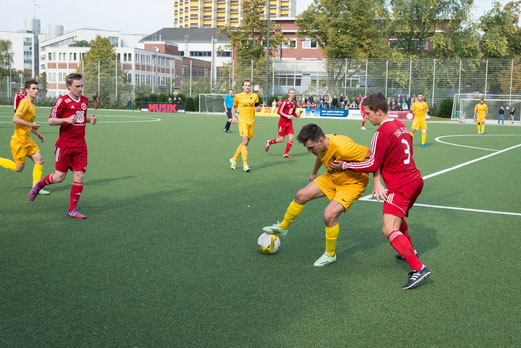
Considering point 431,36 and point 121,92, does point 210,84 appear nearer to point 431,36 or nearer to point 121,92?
point 121,92

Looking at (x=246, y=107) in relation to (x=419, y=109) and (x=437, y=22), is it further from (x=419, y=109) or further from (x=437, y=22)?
(x=437, y=22)

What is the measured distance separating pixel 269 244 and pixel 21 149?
5462 mm

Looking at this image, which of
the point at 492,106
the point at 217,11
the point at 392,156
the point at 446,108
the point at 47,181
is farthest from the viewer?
the point at 217,11

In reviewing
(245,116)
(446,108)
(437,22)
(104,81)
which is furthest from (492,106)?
(104,81)

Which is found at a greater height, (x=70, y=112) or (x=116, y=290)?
(x=70, y=112)

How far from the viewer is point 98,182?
1005cm

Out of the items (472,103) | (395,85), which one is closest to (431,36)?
A: (395,85)

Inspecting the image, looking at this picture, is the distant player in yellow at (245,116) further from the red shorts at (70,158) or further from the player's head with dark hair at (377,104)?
the player's head with dark hair at (377,104)

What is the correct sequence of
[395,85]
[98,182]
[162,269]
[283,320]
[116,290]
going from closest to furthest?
[283,320] < [116,290] < [162,269] < [98,182] < [395,85]

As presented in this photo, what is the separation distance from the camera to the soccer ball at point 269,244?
567 cm

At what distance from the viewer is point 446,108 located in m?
42.9

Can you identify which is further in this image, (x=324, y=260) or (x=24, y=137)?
(x=24, y=137)

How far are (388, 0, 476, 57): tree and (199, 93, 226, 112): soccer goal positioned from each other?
18.8 metres

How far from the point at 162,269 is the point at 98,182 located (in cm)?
544
